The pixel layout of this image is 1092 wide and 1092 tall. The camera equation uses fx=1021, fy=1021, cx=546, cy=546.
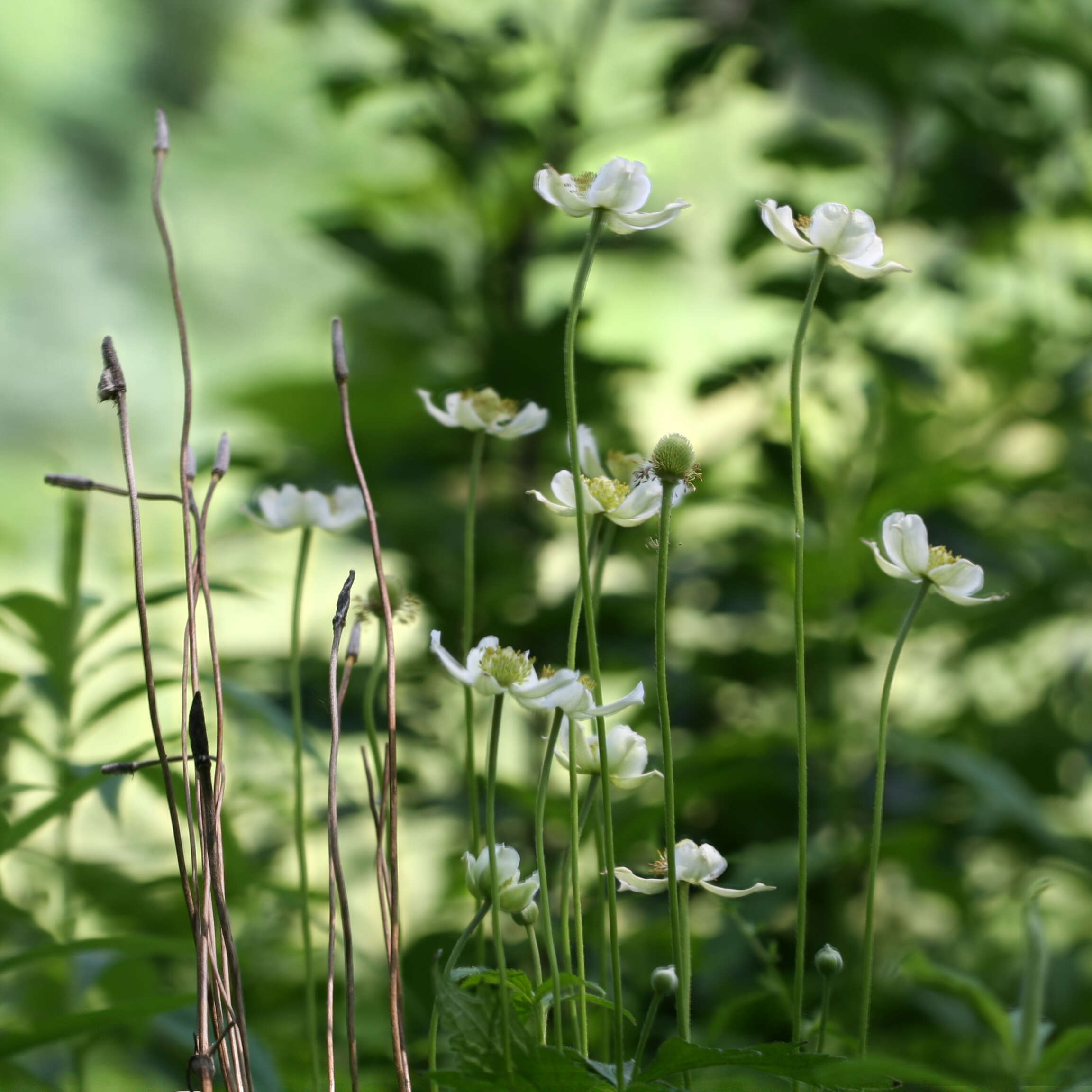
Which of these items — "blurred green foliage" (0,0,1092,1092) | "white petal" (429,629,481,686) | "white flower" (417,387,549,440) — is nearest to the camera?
"white petal" (429,629,481,686)

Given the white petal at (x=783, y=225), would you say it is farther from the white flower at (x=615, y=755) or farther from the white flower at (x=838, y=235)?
the white flower at (x=615, y=755)

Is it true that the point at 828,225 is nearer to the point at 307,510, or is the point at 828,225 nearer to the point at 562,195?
the point at 562,195

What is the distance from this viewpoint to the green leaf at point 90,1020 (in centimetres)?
35

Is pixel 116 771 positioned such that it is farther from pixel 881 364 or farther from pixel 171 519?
pixel 171 519

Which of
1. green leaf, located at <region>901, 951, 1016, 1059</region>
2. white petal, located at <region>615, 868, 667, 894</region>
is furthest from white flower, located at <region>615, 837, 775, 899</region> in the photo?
green leaf, located at <region>901, 951, 1016, 1059</region>

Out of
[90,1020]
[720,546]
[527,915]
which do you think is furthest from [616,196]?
[720,546]

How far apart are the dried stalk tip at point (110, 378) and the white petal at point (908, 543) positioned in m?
0.22

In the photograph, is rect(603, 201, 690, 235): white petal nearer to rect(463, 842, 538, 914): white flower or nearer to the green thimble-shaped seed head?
the green thimble-shaped seed head

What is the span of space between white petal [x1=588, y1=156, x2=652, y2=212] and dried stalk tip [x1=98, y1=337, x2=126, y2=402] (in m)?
0.14

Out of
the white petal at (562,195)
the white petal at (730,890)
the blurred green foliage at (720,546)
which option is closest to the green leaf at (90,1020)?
the blurred green foliage at (720,546)

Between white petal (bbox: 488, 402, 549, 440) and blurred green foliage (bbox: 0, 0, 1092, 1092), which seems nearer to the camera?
white petal (bbox: 488, 402, 549, 440)

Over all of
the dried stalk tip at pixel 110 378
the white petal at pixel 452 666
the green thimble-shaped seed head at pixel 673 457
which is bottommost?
the white petal at pixel 452 666

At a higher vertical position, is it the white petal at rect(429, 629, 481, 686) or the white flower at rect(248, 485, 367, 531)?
the white petal at rect(429, 629, 481, 686)

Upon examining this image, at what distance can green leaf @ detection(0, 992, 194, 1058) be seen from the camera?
1.16ft
